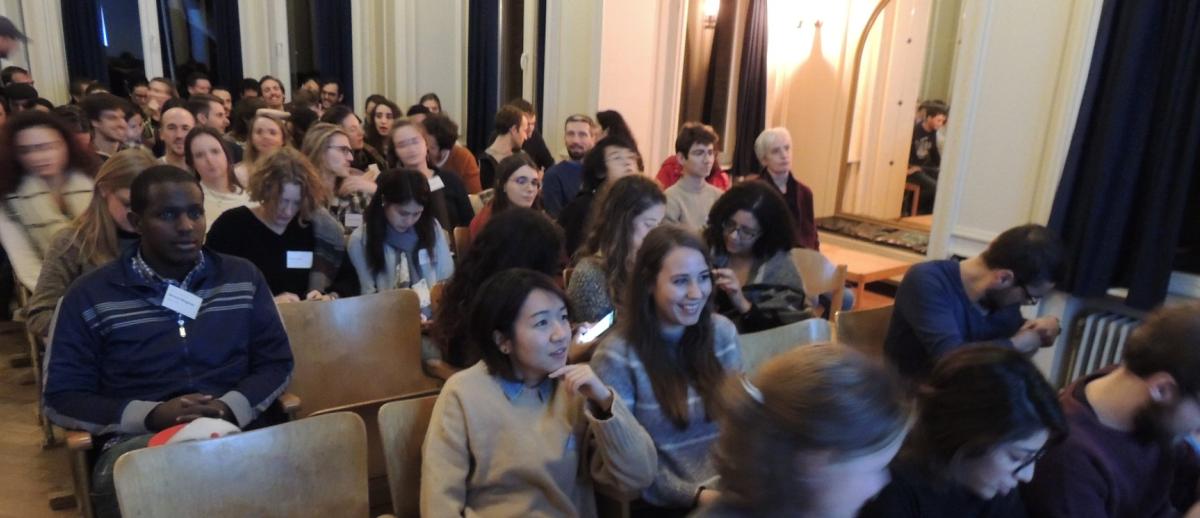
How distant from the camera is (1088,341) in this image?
327cm

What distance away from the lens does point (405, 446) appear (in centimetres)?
166

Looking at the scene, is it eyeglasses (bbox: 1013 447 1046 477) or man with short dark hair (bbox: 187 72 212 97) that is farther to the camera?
man with short dark hair (bbox: 187 72 212 97)

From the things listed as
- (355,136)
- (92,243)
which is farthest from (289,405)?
(355,136)

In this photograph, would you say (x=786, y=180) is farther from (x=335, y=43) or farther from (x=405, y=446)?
(x=335, y=43)

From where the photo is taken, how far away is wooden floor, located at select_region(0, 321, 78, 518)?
100 inches

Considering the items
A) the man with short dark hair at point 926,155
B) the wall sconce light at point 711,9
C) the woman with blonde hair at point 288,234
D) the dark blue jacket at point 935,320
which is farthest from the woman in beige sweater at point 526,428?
the wall sconce light at point 711,9

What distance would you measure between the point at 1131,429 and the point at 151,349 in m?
2.13

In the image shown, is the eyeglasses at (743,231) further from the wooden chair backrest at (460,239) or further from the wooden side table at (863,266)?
the wooden side table at (863,266)

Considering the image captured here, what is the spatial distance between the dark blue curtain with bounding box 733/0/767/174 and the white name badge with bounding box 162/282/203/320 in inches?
186

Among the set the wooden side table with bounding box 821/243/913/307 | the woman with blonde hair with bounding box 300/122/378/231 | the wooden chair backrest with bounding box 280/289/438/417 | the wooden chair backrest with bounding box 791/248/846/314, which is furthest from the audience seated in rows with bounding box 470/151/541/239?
the wooden side table with bounding box 821/243/913/307

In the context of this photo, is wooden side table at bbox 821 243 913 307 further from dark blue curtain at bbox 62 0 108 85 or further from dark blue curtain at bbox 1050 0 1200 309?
dark blue curtain at bbox 62 0 108 85

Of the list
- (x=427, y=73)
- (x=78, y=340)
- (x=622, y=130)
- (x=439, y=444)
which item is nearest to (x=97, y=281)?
(x=78, y=340)

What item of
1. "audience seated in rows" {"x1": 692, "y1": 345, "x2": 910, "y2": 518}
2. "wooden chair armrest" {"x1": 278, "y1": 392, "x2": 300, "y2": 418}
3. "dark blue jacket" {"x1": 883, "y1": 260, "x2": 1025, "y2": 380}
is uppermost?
"audience seated in rows" {"x1": 692, "y1": 345, "x2": 910, "y2": 518}

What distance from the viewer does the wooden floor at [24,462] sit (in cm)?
254
